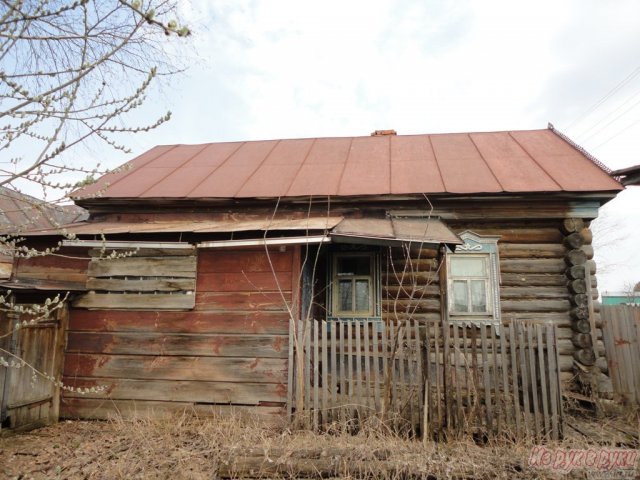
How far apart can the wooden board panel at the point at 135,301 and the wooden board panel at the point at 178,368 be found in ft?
2.50

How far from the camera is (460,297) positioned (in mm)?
7645

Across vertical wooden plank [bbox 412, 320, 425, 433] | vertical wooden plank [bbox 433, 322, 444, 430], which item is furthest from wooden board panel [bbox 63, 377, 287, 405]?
vertical wooden plank [bbox 433, 322, 444, 430]

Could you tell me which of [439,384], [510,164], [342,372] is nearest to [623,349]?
[510,164]

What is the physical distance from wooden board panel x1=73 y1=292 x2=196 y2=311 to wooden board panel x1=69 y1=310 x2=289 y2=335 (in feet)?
0.32

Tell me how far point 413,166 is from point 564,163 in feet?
9.72

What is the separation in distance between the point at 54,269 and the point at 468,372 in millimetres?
6587

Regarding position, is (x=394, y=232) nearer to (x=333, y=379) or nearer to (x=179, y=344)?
(x=333, y=379)

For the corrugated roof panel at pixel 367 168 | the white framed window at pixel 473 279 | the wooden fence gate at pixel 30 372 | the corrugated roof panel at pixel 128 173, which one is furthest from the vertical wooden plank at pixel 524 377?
the corrugated roof panel at pixel 128 173

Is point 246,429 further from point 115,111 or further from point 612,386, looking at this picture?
point 612,386

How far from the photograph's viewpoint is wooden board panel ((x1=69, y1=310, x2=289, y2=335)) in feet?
20.3

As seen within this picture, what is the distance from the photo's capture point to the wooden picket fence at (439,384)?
514cm

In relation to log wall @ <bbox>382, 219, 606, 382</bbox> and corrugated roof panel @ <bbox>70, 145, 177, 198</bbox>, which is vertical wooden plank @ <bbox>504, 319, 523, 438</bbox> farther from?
corrugated roof panel @ <bbox>70, 145, 177, 198</bbox>

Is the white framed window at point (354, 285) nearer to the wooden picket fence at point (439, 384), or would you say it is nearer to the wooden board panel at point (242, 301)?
the wooden board panel at point (242, 301)

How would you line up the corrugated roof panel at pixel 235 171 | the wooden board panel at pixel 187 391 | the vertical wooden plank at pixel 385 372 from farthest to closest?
1. the corrugated roof panel at pixel 235 171
2. the wooden board panel at pixel 187 391
3. the vertical wooden plank at pixel 385 372
